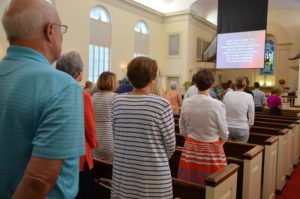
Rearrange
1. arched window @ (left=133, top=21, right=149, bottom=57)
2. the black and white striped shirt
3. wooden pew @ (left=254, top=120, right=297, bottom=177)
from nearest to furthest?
the black and white striped shirt → wooden pew @ (left=254, top=120, right=297, bottom=177) → arched window @ (left=133, top=21, right=149, bottom=57)

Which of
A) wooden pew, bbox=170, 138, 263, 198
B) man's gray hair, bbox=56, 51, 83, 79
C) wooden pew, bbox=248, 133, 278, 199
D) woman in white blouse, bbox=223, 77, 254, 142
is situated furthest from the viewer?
woman in white blouse, bbox=223, 77, 254, 142

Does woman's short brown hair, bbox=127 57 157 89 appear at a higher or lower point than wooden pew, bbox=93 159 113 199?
higher

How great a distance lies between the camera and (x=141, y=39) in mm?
14680

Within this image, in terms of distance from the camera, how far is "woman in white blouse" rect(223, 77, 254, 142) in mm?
3529

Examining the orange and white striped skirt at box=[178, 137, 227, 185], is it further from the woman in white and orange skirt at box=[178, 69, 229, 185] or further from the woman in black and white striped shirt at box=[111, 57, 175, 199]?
the woman in black and white striped shirt at box=[111, 57, 175, 199]

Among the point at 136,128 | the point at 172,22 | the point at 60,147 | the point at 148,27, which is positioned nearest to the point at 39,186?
the point at 60,147

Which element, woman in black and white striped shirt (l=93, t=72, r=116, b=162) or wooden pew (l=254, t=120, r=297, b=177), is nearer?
woman in black and white striped shirt (l=93, t=72, r=116, b=162)

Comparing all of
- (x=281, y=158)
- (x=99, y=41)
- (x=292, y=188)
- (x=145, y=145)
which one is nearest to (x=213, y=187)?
(x=145, y=145)

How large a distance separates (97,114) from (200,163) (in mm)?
1046

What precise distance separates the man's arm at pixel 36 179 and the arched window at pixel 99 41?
11.5 m

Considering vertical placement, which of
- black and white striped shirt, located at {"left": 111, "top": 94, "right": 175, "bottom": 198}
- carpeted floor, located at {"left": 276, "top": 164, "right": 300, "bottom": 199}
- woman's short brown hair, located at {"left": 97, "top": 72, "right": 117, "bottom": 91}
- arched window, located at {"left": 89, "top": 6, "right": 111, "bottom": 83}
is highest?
arched window, located at {"left": 89, "top": 6, "right": 111, "bottom": 83}

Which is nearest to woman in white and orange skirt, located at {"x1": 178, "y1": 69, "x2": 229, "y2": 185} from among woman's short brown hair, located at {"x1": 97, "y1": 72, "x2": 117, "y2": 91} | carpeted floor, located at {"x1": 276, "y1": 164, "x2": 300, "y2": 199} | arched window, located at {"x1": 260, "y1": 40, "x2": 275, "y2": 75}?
woman's short brown hair, located at {"x1": 97, "y1": 72, "x2": 117, "y2": 91}

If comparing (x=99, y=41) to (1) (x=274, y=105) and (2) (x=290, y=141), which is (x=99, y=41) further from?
(2) (x=290, y=141)

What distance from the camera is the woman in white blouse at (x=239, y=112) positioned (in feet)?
11.6
